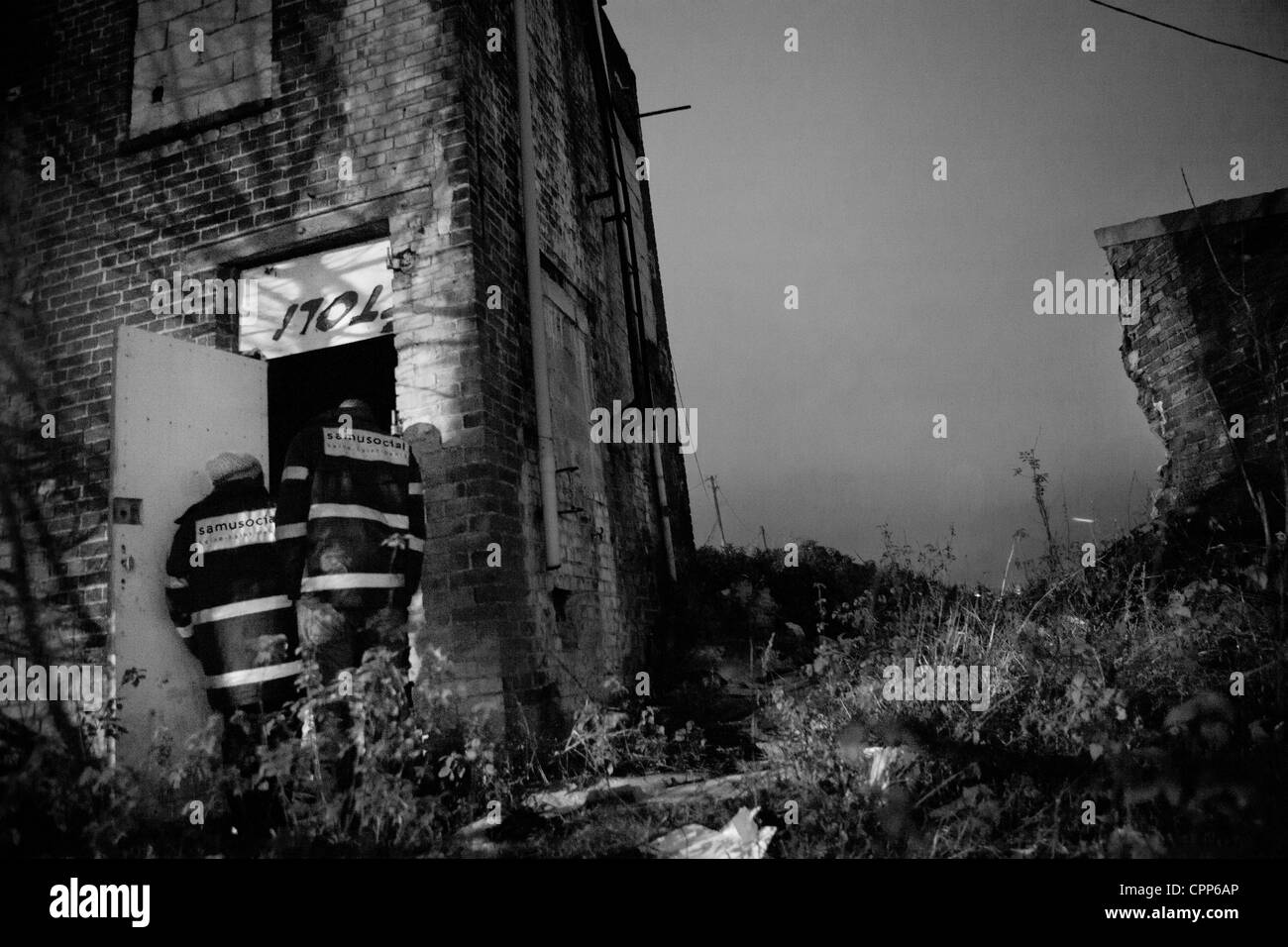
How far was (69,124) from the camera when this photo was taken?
21.0ft

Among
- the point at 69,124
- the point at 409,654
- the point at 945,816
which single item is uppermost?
the point at 69,124

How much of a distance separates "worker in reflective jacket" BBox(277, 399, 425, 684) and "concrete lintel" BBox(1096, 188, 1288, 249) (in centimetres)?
657

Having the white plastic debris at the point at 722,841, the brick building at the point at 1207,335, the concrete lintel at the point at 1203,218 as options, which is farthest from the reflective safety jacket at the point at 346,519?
the concrete lintel at the point at 1203,218

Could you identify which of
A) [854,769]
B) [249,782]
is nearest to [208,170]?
[249,782]

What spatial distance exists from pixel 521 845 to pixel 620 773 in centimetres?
116

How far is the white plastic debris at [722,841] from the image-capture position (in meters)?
3.34

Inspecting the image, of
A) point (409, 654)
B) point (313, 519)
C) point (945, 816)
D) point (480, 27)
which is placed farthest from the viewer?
point (480, 27)

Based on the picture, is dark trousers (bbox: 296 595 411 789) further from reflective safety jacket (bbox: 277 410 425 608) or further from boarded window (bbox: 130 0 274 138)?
boarded window (bbox: 130 0 274 138)

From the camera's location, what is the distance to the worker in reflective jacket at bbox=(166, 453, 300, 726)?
425 cm

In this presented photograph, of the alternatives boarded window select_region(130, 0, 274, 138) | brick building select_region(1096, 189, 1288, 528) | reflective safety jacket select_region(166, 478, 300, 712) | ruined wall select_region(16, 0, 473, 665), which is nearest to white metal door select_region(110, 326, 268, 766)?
reflective safety jacket select_region(166, 478, 300, 712)

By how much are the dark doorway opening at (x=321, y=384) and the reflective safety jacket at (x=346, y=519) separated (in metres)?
0.82

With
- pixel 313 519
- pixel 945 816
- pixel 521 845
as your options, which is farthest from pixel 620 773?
pixel 313 519

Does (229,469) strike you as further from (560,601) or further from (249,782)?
(560,601)
